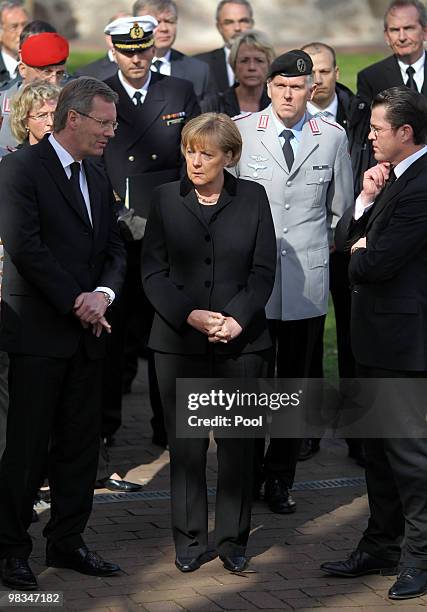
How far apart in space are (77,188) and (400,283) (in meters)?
→ 1.48

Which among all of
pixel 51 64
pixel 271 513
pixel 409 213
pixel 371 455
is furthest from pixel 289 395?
pixel 51 64

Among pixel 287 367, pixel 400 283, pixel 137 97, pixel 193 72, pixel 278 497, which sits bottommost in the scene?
pixel 278 497

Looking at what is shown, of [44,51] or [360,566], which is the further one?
[44,51]

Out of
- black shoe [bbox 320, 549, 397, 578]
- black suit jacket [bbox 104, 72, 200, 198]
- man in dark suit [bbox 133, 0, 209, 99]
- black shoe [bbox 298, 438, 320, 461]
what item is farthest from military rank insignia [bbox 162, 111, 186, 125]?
black shoe [bbox 320, 549, 397, 578]

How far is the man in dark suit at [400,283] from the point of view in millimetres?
5359

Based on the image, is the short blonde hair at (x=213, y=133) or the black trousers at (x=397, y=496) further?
the short blonde hair at (x=213, y=133)

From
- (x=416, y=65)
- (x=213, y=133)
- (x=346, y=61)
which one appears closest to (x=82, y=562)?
(x=213, y=133)

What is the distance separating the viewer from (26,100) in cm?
607

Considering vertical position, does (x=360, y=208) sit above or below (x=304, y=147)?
below

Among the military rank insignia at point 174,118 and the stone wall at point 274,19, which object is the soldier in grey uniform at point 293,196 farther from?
the stone wall at point 274,19

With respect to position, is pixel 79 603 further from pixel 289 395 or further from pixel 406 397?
pixel 289 395

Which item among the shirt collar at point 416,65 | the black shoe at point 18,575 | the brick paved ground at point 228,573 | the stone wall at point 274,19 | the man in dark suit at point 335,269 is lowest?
the brick paved ground at point 228,573

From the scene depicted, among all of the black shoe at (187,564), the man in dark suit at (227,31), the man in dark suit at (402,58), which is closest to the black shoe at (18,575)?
the black shoe at (187,564)

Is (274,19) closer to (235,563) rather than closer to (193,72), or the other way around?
(193,72)
